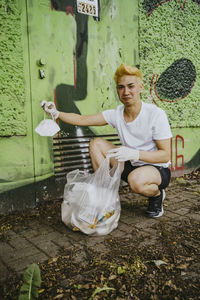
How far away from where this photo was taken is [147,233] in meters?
2.01

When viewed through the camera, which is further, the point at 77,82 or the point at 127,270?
the point at 77,82

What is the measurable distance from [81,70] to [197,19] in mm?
2536

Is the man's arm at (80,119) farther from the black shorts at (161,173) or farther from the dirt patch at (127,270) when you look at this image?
the dirt patch at (127,270)

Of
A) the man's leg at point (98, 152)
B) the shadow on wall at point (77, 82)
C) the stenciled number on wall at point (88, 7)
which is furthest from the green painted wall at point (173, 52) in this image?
the man's leg at point (98, 152)

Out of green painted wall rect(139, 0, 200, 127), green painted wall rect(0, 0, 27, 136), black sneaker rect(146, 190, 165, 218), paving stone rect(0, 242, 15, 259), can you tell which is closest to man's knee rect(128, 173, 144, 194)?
black sneaker rect(146, 190, 165, 218)

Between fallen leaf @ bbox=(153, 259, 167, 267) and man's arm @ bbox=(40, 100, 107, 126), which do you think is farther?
man's arm @ bbox=(40, 100, 107, 126)

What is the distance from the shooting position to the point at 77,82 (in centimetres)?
286

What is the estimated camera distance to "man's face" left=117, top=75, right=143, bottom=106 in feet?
7.08

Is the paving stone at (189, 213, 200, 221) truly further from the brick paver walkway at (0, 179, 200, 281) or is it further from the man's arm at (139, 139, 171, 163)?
the man's arm at (139, 139, 171, 163)

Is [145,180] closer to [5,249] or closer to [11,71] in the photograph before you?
[5,249]

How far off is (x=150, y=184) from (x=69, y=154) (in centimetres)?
112

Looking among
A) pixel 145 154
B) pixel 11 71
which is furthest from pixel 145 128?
pixel 11 71

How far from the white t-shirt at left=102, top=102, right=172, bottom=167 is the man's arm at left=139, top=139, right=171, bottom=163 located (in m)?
0.06

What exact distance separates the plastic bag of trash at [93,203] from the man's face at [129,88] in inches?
26.4
